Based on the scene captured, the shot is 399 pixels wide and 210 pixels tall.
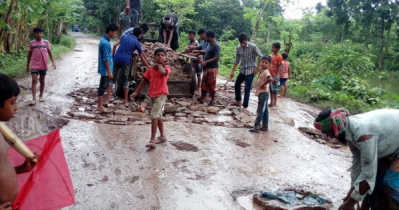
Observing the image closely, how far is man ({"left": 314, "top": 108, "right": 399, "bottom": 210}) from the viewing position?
8.75ft

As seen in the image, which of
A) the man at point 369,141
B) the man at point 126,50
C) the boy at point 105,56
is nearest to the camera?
the man at point 369,141

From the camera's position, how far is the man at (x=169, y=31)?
10078mm

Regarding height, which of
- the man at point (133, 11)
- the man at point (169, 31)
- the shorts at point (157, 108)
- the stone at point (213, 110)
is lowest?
the stone at point (213, 110)

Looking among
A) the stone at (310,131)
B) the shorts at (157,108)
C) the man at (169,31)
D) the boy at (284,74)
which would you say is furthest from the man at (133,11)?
the stone at (310,131)

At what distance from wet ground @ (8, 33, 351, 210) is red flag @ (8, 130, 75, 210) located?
1180 mm

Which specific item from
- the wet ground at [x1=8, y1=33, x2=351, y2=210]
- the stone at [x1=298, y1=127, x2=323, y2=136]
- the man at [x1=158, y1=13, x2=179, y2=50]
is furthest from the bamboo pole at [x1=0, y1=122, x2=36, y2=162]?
the man at [x1=158, y1=13, x2=179, y2=50]

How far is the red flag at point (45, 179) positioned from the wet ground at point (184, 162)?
3.87ft

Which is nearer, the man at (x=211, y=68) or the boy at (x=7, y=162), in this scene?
the boy at (x=7, y=162)

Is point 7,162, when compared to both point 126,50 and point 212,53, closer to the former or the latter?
point 126,50

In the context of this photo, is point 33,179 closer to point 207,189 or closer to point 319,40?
point 207,189

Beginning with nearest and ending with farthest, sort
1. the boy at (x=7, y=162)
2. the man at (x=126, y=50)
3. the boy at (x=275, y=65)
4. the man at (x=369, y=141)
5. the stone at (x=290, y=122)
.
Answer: the boy at (x=7, y=162), the man at (x=369, y=141), the man at (x=126, y=50), the stone at (x=290, y=122), the boy at (x=275, y=65)

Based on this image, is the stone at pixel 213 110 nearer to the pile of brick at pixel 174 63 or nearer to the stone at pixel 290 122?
the pile of brick at pixel 174 63

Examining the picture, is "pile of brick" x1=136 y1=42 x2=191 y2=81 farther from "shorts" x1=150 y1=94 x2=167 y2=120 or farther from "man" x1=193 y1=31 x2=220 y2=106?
"shorts" x1=150 y1=94 x2=167 y2=120

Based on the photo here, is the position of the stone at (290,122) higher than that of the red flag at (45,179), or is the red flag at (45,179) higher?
the red flag at (45,179)
